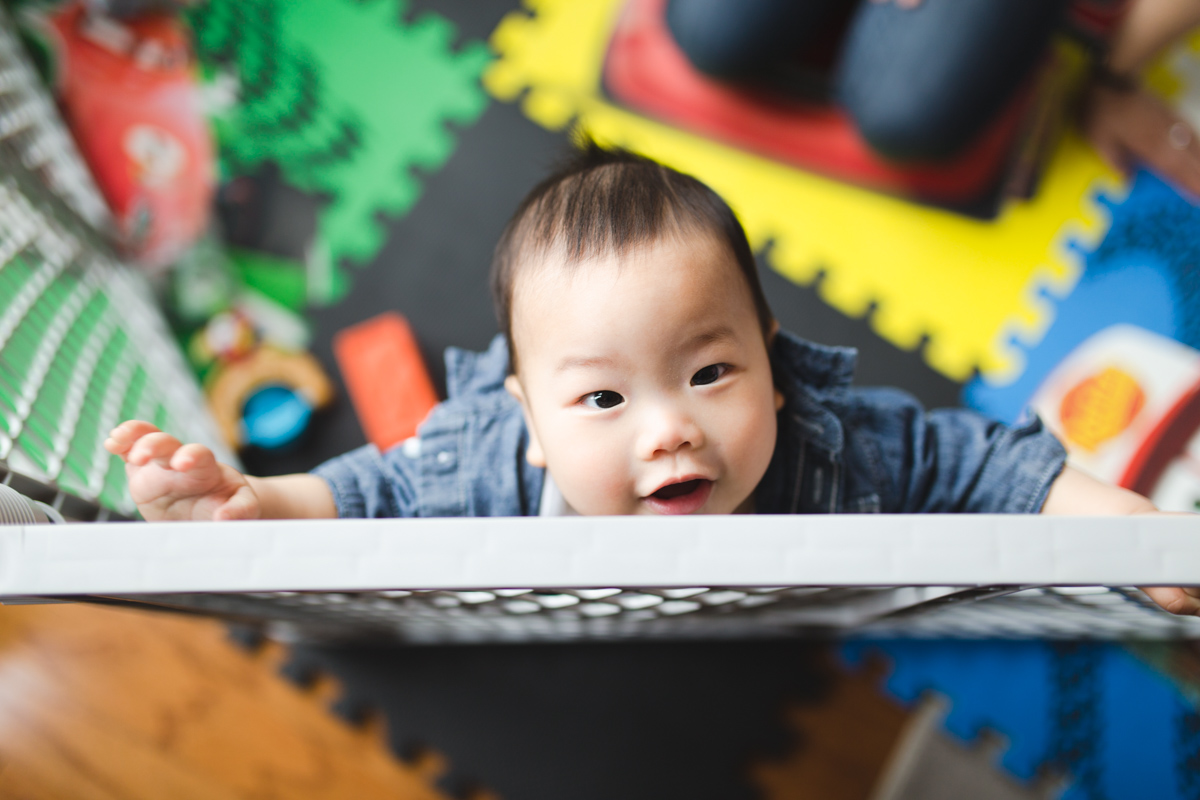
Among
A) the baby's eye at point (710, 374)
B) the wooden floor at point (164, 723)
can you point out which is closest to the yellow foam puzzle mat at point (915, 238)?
the baby's eye at point (710, 374)

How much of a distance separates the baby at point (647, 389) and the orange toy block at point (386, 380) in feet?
0.96

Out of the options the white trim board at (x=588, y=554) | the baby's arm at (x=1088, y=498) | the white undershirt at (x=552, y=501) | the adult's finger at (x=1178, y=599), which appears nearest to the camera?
the white trim board at (x=588, y=554)

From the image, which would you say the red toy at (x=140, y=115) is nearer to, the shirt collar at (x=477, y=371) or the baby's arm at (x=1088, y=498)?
the shirt collar at (x=477, y=371)

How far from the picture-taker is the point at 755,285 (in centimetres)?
57

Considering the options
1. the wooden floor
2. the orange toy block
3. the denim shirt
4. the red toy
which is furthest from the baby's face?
the red toy

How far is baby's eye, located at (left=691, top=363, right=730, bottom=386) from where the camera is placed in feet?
1.63

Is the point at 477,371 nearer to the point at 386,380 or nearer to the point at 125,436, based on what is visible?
the point at 386,380

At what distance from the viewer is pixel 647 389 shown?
1.56ft

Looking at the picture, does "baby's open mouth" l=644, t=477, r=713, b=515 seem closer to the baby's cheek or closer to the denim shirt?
the baby's cheek

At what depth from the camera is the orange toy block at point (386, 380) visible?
96 cm

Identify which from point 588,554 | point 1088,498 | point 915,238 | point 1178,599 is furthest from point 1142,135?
point 588,554

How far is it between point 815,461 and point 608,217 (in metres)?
0.32

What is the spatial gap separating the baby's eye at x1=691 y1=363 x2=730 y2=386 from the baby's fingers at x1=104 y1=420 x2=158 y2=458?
0.39m

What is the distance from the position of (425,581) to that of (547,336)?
0.79 ft
